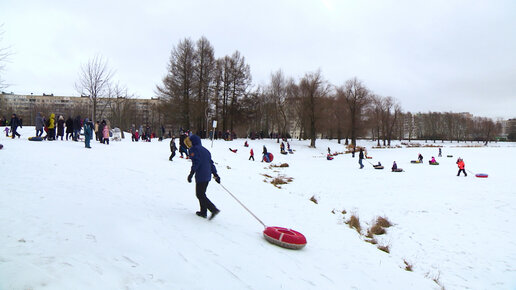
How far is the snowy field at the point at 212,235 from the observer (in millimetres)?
3742

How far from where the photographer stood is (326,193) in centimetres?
1401

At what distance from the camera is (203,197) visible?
643cm

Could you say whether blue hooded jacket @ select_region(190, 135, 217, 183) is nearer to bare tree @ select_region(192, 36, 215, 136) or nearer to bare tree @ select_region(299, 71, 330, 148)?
bare tree @ select_region(192, 36, 215, 136)

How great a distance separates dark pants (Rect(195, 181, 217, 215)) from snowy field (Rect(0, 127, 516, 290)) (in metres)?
0.36

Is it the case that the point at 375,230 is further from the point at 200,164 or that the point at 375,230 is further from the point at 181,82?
the point at 181,82

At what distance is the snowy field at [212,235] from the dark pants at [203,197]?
36cm

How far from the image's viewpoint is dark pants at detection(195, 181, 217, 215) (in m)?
6.24

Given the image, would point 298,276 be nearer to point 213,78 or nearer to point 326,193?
point 326,193

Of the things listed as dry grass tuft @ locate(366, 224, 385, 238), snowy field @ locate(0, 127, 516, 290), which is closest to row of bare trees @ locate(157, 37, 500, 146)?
snowy field @ locate(0, 127, 516, 290)

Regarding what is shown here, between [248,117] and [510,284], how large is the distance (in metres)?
37.5

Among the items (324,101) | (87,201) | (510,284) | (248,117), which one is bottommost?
(510,284)

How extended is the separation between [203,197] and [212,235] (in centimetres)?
105

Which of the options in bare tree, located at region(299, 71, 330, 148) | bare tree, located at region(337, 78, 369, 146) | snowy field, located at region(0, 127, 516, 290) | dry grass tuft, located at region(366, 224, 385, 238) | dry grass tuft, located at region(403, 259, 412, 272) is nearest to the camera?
snowy field, located at region(0, 127, 516, 290)

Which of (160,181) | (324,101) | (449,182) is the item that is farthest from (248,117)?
(160,181)
